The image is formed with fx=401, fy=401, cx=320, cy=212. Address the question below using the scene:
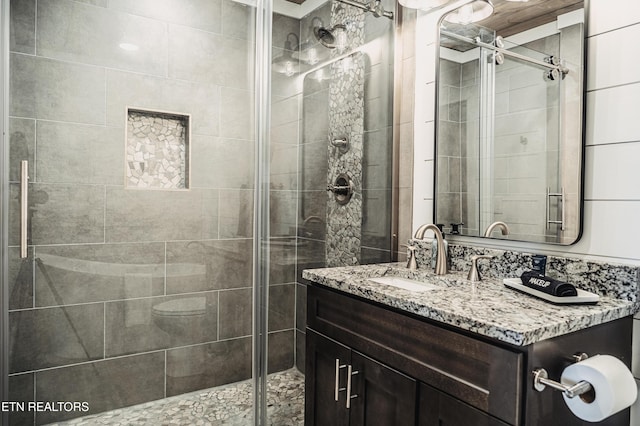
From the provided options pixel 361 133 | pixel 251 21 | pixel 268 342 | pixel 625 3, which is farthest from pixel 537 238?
pixel 251 21

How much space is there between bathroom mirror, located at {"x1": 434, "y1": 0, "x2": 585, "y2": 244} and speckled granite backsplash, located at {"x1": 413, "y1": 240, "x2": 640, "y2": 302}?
0.25 feet

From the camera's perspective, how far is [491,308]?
1.10 m

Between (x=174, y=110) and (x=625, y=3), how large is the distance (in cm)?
167

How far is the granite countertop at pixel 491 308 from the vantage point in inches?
37.3

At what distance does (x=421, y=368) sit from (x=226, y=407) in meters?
1.12

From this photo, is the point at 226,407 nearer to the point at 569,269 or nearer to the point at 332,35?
the point at 569,269

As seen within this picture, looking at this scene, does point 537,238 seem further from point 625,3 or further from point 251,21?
point 251,21

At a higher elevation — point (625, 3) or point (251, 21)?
point (251, 21)

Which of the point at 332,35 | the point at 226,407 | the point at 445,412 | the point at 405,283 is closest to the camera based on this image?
the point at 445,412

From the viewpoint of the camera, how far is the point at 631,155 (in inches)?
47.4

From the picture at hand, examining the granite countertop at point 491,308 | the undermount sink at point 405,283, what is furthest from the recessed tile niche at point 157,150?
the undermount sink at point 405,283

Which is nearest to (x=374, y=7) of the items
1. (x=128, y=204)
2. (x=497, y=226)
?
(x=497, y=226)

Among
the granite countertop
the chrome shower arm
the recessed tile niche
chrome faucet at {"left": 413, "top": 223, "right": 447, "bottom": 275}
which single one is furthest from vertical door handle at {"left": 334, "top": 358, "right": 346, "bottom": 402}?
the chrome shower arm

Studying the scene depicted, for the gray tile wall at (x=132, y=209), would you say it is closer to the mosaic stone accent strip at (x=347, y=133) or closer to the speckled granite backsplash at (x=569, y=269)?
the mosaic stone accent strip at (x=347, y=133)
